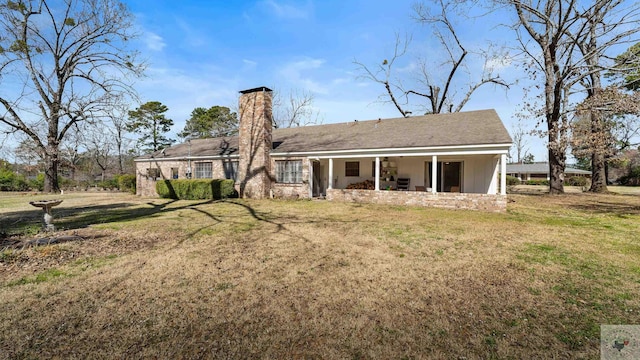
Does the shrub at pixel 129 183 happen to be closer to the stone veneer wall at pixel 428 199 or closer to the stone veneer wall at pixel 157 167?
the stone veneer wall at pixel 157 167

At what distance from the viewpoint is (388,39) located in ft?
81.3

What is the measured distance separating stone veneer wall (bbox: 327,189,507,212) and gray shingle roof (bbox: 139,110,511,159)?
7.01 feet

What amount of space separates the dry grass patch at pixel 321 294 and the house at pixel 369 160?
5.37m

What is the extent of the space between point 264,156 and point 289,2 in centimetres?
770

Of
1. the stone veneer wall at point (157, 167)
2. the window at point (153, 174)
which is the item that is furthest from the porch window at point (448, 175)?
the window at point (153, 174)

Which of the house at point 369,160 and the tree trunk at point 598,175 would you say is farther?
the tree trunk at point 598,175

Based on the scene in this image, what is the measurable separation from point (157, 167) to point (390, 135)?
16.2m

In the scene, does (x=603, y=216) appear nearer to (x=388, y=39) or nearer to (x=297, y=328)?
(x=297, y=328)

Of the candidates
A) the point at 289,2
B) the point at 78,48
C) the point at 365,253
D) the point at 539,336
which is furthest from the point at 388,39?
the point at 539,336

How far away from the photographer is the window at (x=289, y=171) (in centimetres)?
1569

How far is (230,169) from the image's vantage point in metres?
17.5

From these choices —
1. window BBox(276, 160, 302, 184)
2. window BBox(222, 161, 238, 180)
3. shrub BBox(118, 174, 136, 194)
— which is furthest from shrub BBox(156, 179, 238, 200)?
shrub BBox(118, 174, 136, 194)

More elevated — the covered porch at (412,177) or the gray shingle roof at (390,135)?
the gray shingle roof at (390,135)

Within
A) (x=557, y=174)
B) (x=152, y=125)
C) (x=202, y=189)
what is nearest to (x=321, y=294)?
(x=202, y=189)
